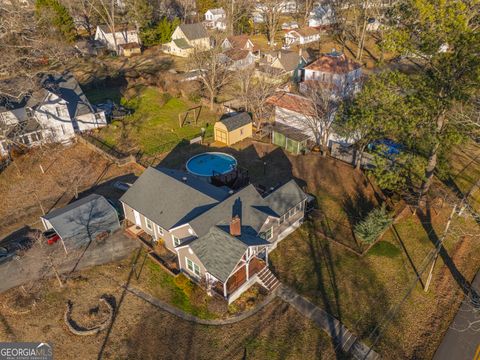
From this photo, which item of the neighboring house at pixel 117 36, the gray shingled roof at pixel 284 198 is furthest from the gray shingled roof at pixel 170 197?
the neighboring house at pixel 117 36

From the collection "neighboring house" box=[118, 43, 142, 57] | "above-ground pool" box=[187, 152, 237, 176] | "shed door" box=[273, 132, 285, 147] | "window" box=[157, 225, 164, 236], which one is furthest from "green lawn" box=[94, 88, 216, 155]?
"neighboring house" box=[118, 43, 142, 57]

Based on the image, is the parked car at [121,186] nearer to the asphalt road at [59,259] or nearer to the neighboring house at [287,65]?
the asphalt road at [59,259]

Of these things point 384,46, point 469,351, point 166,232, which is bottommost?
point 469,351

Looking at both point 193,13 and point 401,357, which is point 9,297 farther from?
point 193,13

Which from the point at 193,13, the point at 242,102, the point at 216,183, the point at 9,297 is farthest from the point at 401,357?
the point at 193,13

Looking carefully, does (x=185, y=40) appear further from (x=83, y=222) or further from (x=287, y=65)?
(x=83, y=222)

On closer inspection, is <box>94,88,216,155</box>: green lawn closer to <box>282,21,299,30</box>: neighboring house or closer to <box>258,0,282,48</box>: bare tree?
<box>258,0,282,48</box>: bare tree
